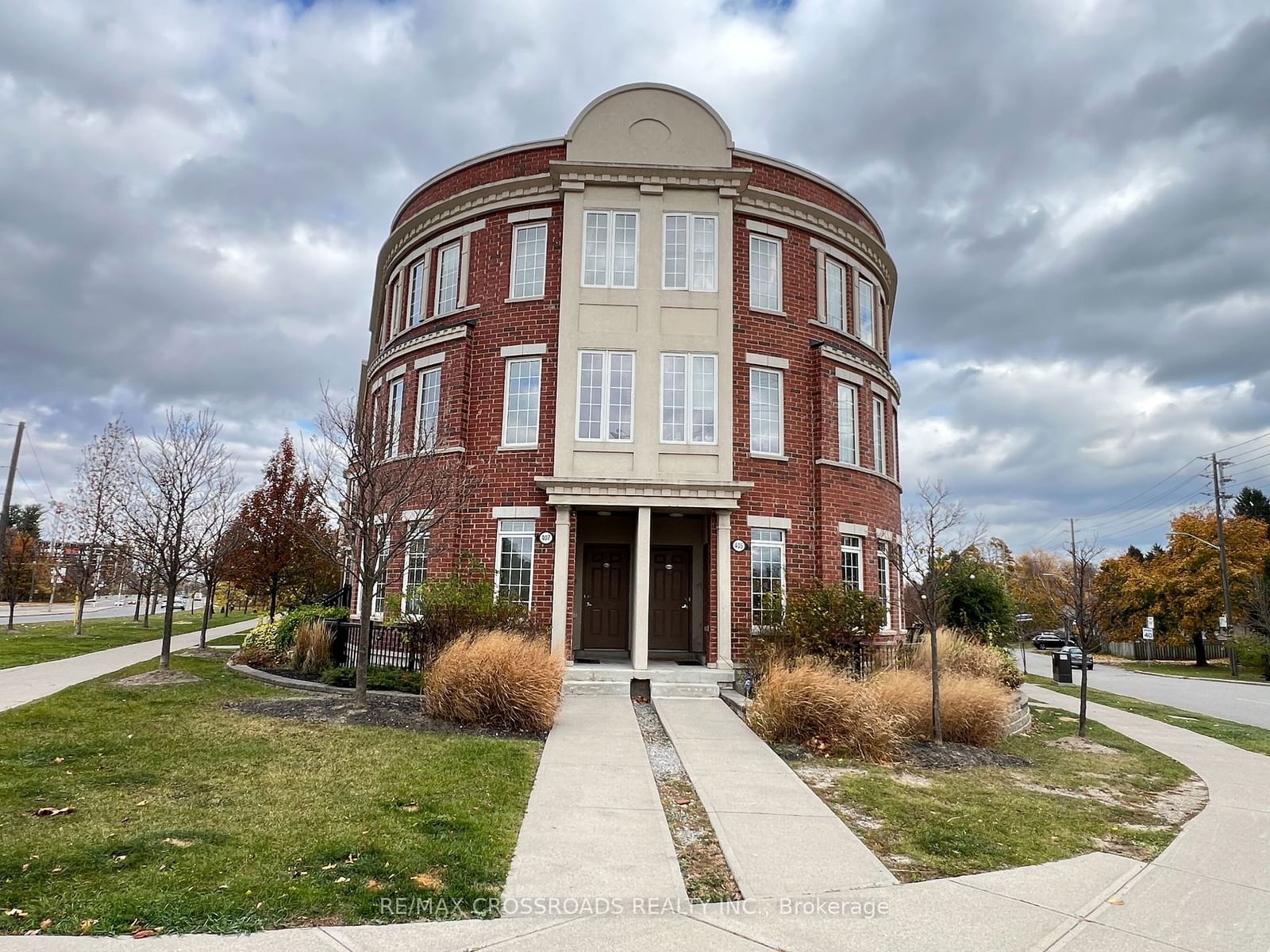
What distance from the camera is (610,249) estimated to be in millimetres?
16094

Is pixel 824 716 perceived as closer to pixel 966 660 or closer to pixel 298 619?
pixel 966 660

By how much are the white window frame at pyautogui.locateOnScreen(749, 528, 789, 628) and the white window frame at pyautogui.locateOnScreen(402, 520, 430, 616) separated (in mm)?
6433

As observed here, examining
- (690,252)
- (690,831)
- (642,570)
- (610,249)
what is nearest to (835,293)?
(690,252)

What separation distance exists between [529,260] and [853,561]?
9.73 m

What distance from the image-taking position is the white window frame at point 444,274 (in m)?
17.4

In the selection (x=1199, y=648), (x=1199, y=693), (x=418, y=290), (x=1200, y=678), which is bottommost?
(x=1200, y=678)

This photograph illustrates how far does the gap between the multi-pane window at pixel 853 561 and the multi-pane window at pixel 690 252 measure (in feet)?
20.7

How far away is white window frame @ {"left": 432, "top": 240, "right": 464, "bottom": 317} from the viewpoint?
1739cm

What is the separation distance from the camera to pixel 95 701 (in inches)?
420

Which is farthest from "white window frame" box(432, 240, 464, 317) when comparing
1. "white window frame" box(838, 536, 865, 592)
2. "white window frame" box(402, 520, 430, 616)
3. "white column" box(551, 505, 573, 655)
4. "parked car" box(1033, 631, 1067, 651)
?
"parked car" box(1033, 631, 1067, 651)

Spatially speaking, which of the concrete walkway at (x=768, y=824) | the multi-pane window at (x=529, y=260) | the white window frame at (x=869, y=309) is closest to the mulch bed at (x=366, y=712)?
the concrete walkway at (x=768, y=824)

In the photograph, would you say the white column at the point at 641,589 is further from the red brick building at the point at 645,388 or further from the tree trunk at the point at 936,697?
the tree trunk at the point at 936,697

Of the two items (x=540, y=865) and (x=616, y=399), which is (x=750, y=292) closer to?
(x=616, y=399)

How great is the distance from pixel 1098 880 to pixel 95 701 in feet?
39.7
